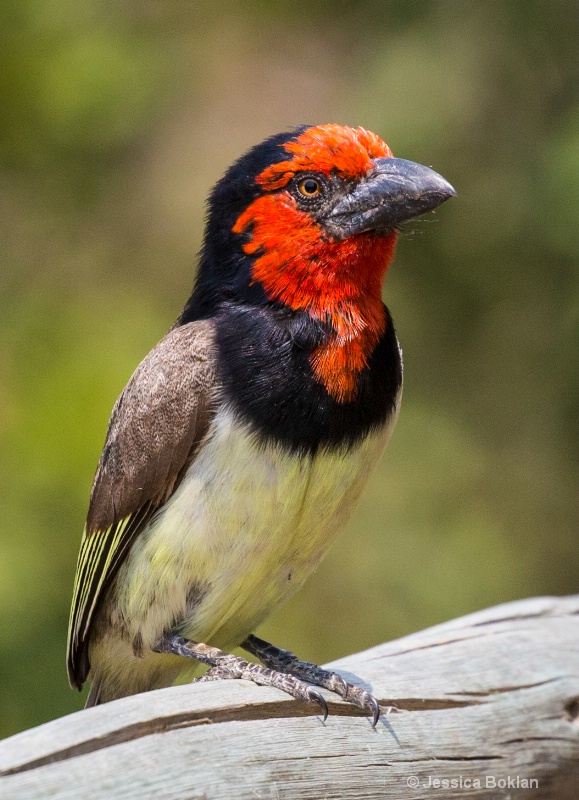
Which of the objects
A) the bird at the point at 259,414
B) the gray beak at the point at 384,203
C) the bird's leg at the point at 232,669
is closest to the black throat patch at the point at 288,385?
the bird at the point at 259,414

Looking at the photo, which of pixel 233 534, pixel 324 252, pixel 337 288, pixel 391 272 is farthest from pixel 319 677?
pixel 391 272

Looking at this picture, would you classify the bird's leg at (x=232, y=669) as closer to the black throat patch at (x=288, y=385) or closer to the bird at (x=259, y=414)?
the bird at (x=259, y=414)

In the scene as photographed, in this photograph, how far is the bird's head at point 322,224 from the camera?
3430mm

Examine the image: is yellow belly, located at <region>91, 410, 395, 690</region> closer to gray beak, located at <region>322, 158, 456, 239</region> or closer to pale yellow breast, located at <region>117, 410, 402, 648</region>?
pale yellow breast, located at <region>117, 410, 402, 648</region>

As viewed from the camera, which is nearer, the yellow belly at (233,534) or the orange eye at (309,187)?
the yellow belly at (233,534)

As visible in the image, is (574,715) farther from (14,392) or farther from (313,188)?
(14,392)

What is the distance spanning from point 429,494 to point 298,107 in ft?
7.42

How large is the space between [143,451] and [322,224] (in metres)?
0.87

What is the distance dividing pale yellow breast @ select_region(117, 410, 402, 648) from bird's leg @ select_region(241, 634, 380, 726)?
240mm

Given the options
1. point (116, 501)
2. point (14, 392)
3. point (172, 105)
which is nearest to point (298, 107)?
point (172, 105)

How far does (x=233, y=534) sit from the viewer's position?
3.25 meters

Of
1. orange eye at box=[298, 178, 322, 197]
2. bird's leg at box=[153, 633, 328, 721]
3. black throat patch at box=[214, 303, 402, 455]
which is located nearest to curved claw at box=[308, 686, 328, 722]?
bird's leg at box=[153, 633, 328, 721]

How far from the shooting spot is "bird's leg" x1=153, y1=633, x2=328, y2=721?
3.19 m

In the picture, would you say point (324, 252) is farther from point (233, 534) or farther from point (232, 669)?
point (232, 669)
